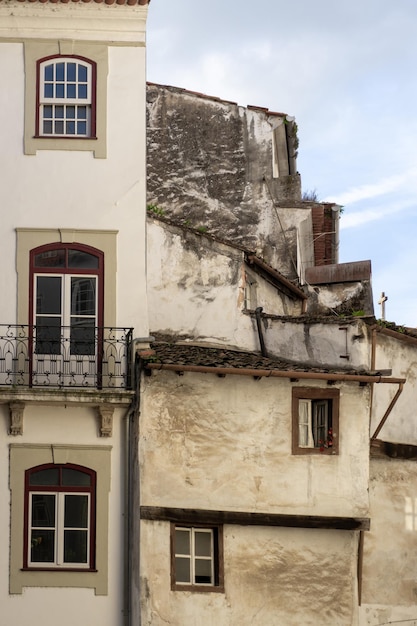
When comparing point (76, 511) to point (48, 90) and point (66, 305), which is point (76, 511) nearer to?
point (66, 305)

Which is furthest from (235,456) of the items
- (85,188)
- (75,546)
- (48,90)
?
(48,90)

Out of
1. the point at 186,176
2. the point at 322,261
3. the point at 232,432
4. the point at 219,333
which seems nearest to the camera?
the point at 232,432

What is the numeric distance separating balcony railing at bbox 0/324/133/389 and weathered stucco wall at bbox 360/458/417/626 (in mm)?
5268

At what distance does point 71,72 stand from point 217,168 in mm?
9735

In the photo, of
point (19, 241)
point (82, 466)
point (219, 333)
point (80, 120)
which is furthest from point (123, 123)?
point (82, 466)

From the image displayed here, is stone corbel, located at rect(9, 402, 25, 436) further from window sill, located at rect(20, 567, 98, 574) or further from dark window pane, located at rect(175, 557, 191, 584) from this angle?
dark window pane, located at rect(175, 557, 191, 584)

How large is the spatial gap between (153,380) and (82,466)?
6.50 feet

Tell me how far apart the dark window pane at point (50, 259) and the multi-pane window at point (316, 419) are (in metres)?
4.89

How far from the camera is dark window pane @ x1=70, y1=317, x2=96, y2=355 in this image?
84.0 feet

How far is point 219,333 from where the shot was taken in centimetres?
2850

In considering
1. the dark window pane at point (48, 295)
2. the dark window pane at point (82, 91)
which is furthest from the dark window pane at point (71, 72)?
the dark window pane at point (48, 295)

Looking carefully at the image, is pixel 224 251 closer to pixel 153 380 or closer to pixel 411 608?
pixel 153 380

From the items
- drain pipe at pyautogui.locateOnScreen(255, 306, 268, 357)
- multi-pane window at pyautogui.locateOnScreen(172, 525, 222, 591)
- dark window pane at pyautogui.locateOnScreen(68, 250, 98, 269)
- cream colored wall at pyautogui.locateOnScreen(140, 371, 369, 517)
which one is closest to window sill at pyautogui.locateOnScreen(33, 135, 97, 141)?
dark window pane at pyautogui.locateOnScreen(68, 250, 98, 269)

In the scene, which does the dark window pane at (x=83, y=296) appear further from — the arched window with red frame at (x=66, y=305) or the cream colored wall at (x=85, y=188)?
the cream colored wall at (x=85, y=188)
